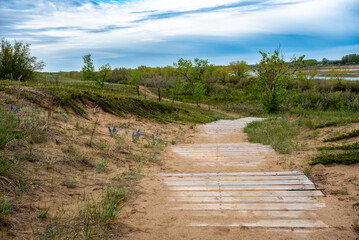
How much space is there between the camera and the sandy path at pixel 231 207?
10.6 ft

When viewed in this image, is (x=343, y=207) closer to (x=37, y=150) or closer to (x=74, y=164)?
(x=74, y=164)

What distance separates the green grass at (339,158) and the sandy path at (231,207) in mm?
874

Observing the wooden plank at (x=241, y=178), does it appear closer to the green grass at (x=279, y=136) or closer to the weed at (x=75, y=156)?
the weed at (x=75, y=156)

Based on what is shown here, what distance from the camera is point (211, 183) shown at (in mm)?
4949

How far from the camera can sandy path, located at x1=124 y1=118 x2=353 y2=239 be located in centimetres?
323

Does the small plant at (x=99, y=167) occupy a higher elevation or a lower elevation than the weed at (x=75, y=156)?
lower

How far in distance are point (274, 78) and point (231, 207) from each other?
19026 millimetres

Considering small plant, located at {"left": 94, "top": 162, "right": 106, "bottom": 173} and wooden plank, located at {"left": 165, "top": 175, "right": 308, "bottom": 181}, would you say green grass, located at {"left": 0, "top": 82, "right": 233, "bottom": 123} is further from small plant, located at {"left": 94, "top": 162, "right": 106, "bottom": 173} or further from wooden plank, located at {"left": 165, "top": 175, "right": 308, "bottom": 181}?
wooden plank, located at {"left": 165, "top": 175, "right": 308, "bottom": 181}

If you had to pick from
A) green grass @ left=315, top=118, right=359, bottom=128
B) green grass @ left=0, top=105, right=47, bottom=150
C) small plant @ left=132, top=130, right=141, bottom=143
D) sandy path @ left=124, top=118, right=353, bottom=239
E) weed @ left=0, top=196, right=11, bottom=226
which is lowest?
sandy path @ left=124, top=118, right=353, bottom=239

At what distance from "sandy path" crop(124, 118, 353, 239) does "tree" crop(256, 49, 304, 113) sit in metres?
15.8

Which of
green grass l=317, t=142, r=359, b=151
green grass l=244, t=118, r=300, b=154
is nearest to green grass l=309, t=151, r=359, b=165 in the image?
green grass l=317, t=142, r=359, b=151

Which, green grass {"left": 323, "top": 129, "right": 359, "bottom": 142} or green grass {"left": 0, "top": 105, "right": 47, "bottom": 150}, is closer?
green grass {"left": 0, "top": 105, "right": 47, "bottom": 150}

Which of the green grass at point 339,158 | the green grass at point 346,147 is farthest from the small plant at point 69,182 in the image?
the green grass at point 346,147

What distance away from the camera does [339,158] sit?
5793mm
